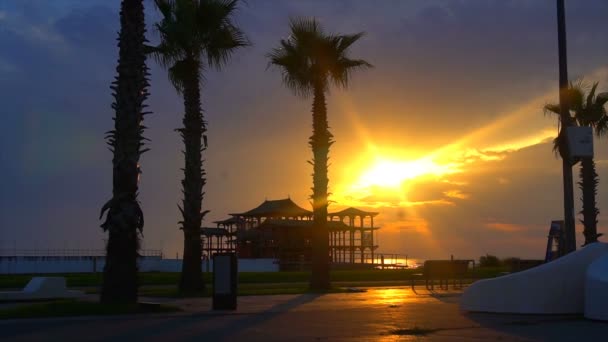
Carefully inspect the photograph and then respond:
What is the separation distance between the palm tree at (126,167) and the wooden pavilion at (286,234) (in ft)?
123

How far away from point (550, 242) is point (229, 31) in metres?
12.5

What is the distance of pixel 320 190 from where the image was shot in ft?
91.3

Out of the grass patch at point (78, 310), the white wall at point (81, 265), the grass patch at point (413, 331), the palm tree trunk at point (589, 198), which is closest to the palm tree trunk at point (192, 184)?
the grass patch at point (78, 310)

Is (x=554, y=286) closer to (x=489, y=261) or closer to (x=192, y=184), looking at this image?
(x=192, y=184)

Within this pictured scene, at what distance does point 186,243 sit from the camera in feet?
80.9

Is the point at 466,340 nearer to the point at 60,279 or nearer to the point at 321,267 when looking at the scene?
the point at 60,279

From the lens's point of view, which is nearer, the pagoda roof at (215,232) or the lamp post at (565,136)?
the lamp post at (565,136)

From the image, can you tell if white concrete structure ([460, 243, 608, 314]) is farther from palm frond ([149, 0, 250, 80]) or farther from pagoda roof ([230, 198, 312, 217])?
pagoda roof ([230, 198, 312, 217])

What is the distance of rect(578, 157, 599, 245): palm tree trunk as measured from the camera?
38469 mm

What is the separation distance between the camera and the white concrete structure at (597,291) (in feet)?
42.5

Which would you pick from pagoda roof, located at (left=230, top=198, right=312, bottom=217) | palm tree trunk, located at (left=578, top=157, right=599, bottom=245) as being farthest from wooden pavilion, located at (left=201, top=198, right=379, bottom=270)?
palm tree trunk, located at (left=578, top=157, right=599, bottom=245)

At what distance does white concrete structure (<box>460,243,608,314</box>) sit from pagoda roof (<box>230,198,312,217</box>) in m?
48.8

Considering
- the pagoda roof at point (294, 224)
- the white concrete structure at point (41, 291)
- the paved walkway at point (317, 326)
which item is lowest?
the paved walkway at point (317, 326)

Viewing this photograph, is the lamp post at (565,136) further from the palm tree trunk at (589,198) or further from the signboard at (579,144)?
the palm tree trunk at (589,198)
